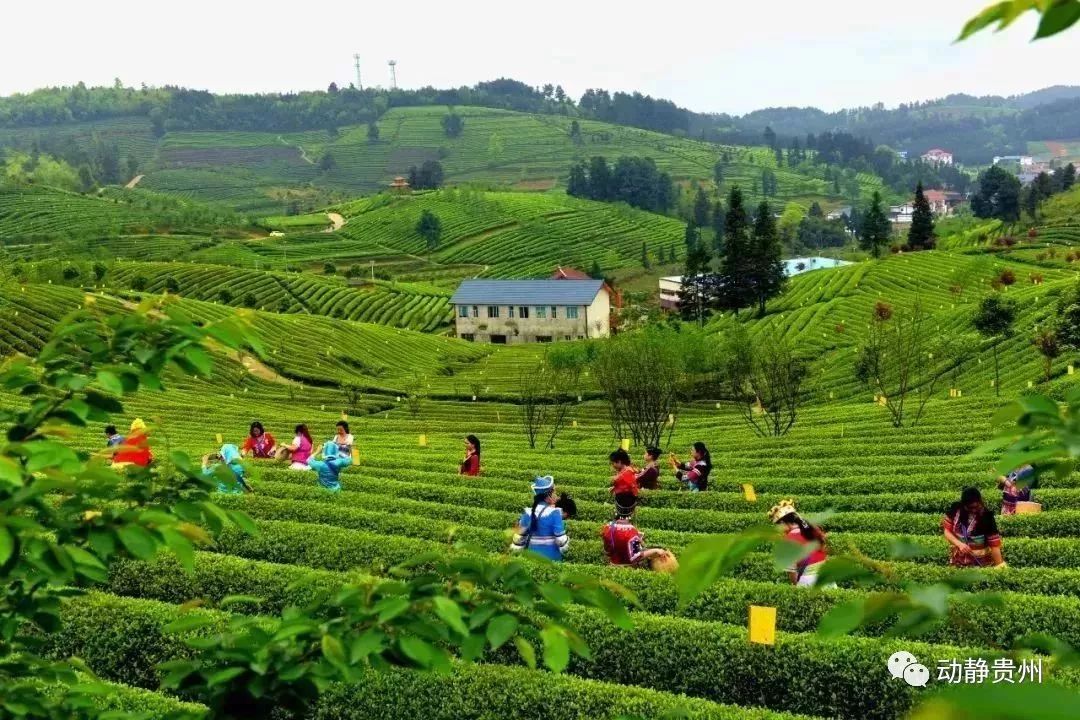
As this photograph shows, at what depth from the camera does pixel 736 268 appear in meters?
61.6

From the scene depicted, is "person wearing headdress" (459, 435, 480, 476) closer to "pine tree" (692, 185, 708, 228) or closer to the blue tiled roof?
the blue tiled roof

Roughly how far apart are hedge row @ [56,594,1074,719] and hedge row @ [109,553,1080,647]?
0.37m

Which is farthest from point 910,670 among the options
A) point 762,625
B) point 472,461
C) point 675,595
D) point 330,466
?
point 330,466

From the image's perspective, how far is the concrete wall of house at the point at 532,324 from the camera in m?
80.4

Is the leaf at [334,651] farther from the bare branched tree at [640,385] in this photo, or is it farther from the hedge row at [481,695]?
the bare branched tree at [640,385]

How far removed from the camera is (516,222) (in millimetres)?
132625

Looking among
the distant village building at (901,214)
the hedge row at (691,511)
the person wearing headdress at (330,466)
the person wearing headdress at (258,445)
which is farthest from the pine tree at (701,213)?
the person wearing headdress at (330,466)

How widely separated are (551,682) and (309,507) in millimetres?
7049

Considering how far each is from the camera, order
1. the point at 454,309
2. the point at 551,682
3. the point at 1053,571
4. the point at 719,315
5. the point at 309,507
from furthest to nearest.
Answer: the point at 454,309 → the point at 719,315 → the point at 309,507 → the point at 1053,571 → the point at 551,682

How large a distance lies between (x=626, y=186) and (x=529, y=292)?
79.9m

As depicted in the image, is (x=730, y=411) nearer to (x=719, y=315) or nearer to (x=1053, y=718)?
(x=719, y=315)

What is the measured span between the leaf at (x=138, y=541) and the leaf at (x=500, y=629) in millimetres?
1214

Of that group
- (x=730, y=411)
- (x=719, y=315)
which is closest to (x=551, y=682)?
(x=730, y=411)

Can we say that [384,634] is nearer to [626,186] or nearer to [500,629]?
[500,629]
